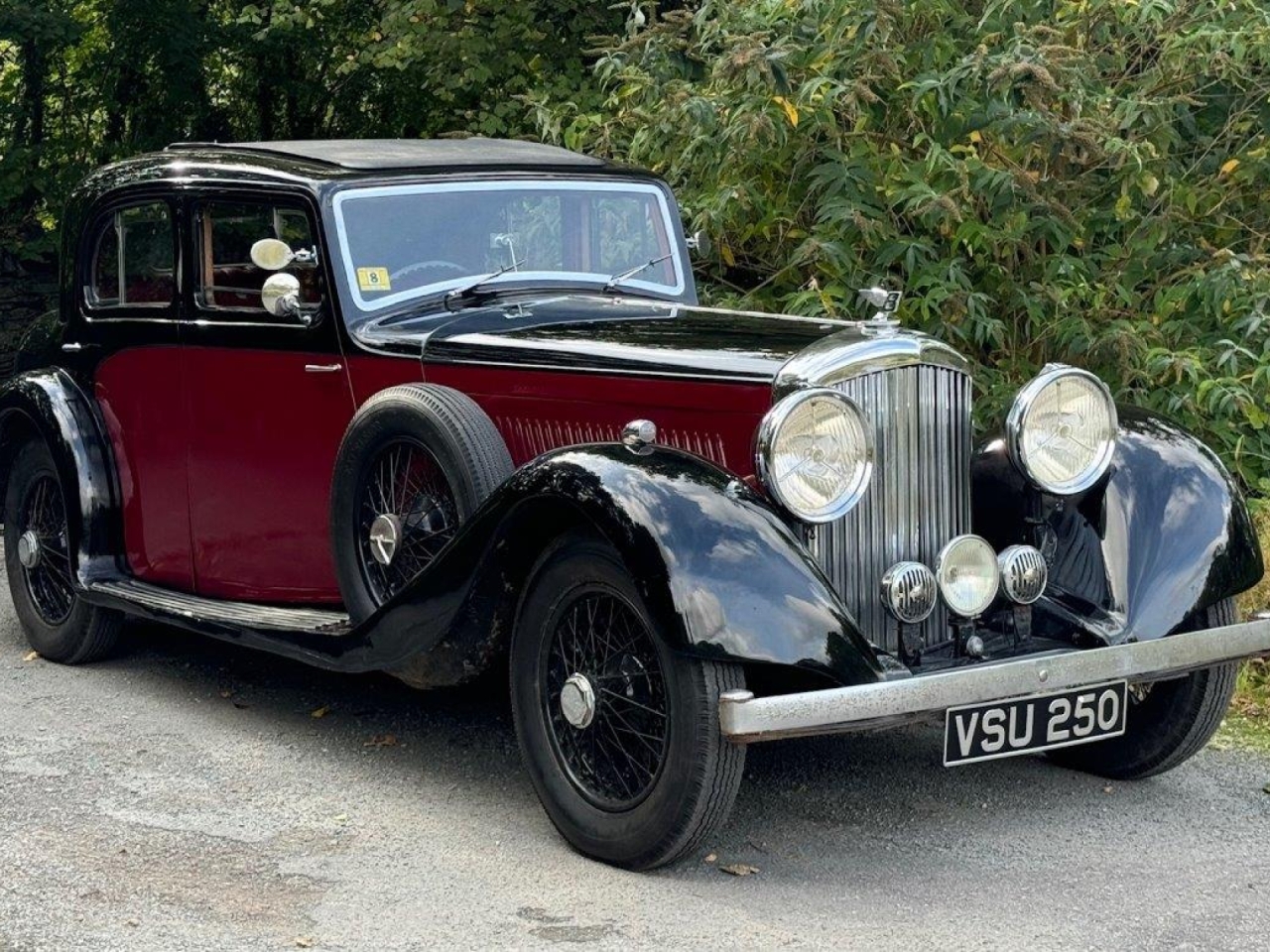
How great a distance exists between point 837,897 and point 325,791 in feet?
5.18

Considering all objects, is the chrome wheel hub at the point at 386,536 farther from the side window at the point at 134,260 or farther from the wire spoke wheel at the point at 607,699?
the side window at the point at 134,260

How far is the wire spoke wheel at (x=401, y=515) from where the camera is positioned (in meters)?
4.89

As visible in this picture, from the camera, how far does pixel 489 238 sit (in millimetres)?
5578

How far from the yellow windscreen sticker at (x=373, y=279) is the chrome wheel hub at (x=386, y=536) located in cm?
79

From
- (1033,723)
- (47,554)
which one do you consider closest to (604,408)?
(1033,723)

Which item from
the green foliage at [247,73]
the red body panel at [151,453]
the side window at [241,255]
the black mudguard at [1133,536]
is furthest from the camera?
the green foliage at [247,73]

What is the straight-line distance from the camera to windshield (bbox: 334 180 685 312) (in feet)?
17.7

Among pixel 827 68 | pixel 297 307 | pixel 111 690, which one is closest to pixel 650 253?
pixel 297 307

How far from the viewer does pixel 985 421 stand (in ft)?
24.1

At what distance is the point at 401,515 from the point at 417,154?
139cm

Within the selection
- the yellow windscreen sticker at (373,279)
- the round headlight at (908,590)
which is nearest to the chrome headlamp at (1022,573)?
the round headlight at (908,590)

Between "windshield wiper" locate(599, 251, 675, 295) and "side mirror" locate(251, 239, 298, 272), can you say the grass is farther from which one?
"side mirror" locate(251, 239, 298, 272)

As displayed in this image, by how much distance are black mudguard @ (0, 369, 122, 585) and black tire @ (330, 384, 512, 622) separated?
1.41 metres

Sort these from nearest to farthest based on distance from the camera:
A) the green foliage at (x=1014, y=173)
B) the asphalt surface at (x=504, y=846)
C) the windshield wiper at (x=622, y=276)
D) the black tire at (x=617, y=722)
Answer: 1. the asphalt surface at (x=504, y=846)
2. the black tire at (x=617, y=722)
3. the windshield wiper at (x=622, y=276)
4. the green foliage at (x=1014, y=173)
